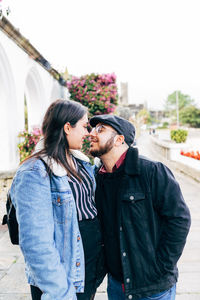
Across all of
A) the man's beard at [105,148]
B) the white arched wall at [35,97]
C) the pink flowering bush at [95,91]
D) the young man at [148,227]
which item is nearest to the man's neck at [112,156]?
the man's beard at [105,148]

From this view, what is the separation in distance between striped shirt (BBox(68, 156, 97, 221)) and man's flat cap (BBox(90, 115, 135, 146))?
1.04 ft

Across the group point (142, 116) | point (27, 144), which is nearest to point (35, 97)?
point (27, 144)

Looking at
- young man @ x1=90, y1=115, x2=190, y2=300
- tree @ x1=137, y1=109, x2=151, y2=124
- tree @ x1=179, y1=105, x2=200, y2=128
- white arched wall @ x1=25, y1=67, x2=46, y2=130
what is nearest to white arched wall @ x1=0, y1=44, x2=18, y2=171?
white arched wall @ x1=25, y1=67, x2=46, y2=130

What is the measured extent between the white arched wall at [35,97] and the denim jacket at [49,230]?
6.33 meters

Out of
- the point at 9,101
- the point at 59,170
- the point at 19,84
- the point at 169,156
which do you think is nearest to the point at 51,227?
the point at 59,170

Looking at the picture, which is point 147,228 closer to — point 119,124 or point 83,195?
point 83,195

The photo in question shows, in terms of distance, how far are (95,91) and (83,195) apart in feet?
27.3

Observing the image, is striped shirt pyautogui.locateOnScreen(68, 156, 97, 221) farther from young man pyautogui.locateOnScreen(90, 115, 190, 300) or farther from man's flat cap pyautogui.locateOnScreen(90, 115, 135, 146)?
man's flat cap pyautogui.locateOnScreen(90, 115, 135, 146)

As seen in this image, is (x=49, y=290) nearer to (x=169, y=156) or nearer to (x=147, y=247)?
(x=147, y=247)

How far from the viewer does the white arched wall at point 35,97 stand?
7.58 metres

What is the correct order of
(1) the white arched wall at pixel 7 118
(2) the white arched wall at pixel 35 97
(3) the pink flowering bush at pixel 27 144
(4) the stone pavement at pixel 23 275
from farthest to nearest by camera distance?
1. (2) the white arched wall at pixel 35 97
2. (3) the pink flowering bush at pixel 27 144
3. (1) the white arched wall at pixel 7 118
4. (4) the stone pavement at pixel 23 275

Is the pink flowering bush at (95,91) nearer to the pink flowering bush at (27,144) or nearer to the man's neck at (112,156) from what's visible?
the pink flowering bush at (27,144)

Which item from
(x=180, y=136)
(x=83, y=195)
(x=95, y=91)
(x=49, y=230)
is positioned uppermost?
(x=95, y=91)

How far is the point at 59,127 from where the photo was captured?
5.07ft
